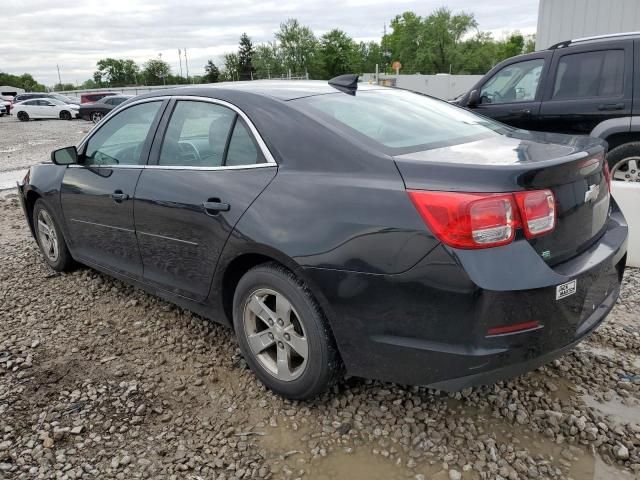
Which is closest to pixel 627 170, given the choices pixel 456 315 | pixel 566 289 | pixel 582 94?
pixel 582 94

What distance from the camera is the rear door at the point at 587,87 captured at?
5.90 meters

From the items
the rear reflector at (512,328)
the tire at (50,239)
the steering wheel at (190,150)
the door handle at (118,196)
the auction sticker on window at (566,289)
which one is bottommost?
the tire at (50,239)

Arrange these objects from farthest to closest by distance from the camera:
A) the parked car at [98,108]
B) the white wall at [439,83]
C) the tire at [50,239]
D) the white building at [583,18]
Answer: the white wall at [439,83]
the parked car at [98,108]
the white building at [583,18]
the tire at [50,239]

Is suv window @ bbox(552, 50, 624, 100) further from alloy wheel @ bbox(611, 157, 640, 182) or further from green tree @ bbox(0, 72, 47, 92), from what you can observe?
green tree @ bbox(0, 72, 47, 92)

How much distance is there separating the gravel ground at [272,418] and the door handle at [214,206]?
3.18 ft

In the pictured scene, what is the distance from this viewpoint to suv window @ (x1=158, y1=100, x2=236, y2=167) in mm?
3088

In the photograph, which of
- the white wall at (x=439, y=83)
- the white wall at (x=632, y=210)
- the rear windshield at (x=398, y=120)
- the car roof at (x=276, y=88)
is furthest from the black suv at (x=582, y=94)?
the white wall at (x=439, y=83)

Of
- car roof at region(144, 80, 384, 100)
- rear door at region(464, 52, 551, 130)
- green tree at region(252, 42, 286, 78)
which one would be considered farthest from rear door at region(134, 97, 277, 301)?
green tree at region(252, 42, 286, 78)

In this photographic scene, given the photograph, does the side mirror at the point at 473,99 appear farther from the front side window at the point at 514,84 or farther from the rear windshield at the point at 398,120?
the rear windshield at the point at 398,120

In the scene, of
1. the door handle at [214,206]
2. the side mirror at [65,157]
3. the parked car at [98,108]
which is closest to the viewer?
the door handle at [214,206]

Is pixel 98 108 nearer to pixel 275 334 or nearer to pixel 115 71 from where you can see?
pixel 275 334

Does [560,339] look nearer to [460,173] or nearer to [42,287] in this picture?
[460,173]

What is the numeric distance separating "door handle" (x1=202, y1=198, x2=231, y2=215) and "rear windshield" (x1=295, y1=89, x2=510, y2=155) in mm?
648

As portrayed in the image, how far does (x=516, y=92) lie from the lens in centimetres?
684
